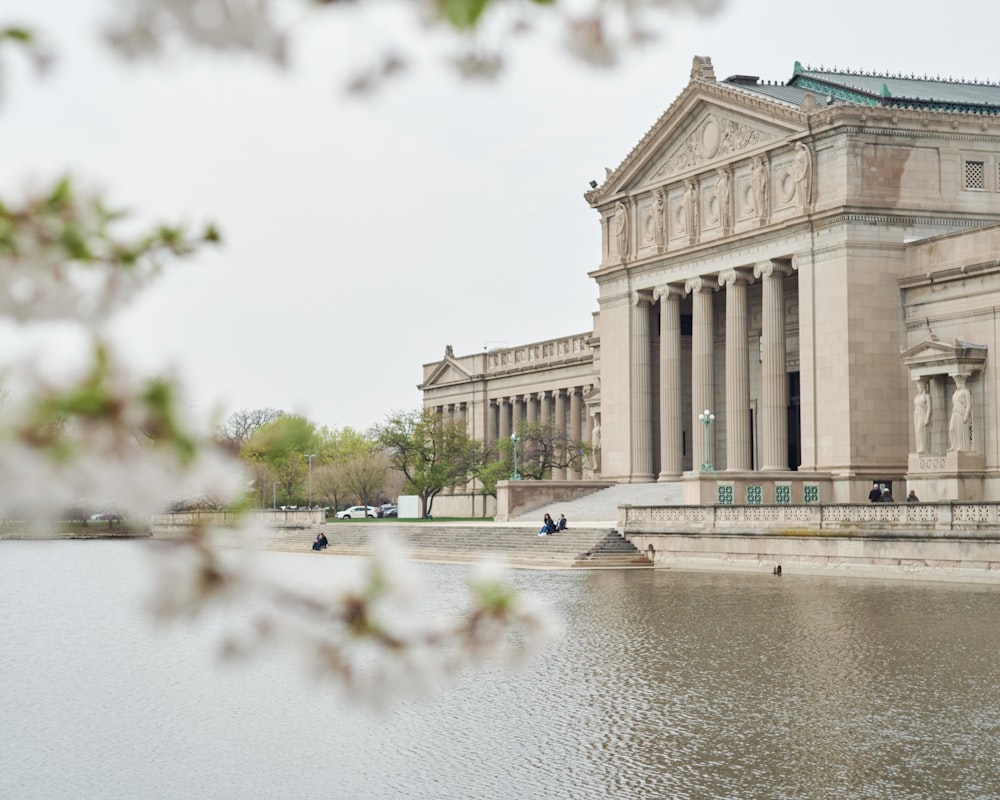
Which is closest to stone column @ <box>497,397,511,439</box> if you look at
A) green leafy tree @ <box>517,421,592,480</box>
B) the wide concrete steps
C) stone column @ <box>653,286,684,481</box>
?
green leafy tree @ <box>517,421,592,480</box>

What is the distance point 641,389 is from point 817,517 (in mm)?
33854

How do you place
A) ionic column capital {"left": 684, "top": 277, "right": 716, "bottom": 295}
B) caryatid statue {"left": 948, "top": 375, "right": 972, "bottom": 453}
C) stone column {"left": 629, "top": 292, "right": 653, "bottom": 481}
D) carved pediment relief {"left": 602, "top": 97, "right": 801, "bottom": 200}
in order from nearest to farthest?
1. caryatid statue {"left": 948, "top": 375, "right": 972, "bottom": 453}
2. carved pediment relief {"left": 602, "top": 97, "right": 801, "bottom": 200}
3. ionic column capital {"left": 684, "top": 277, "right": 716, "bottom": 295}
4. stone column {"left": 629, "top": 292, "right": 653, "bottom": 481}

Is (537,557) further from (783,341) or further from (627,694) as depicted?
(627,694)

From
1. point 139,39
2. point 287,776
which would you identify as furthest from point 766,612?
point 139,39

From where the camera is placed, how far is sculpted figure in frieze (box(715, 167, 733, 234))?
2756 inches

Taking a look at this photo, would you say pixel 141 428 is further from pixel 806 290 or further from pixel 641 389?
pixel 641 389

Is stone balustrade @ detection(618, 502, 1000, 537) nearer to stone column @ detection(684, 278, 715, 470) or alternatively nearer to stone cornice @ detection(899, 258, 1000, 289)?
stone cornice @ detection(899, 258, 1000, 289)

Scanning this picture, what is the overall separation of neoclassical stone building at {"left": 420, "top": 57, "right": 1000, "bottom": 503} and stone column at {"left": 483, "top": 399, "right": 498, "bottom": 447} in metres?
38.3

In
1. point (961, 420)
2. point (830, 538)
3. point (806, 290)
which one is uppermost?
point (806, 290)

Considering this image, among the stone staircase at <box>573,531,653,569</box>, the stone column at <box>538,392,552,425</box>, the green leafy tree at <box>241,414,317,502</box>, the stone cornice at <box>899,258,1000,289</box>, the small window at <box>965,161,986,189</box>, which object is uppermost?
the small window at <box>965,161,986,189</box>

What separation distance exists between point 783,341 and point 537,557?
20.8 m

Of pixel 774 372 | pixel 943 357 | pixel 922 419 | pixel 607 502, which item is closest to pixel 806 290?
pixel 774 372

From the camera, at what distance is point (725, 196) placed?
2763 inches

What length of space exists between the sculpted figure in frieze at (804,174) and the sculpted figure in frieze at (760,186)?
111 inches
